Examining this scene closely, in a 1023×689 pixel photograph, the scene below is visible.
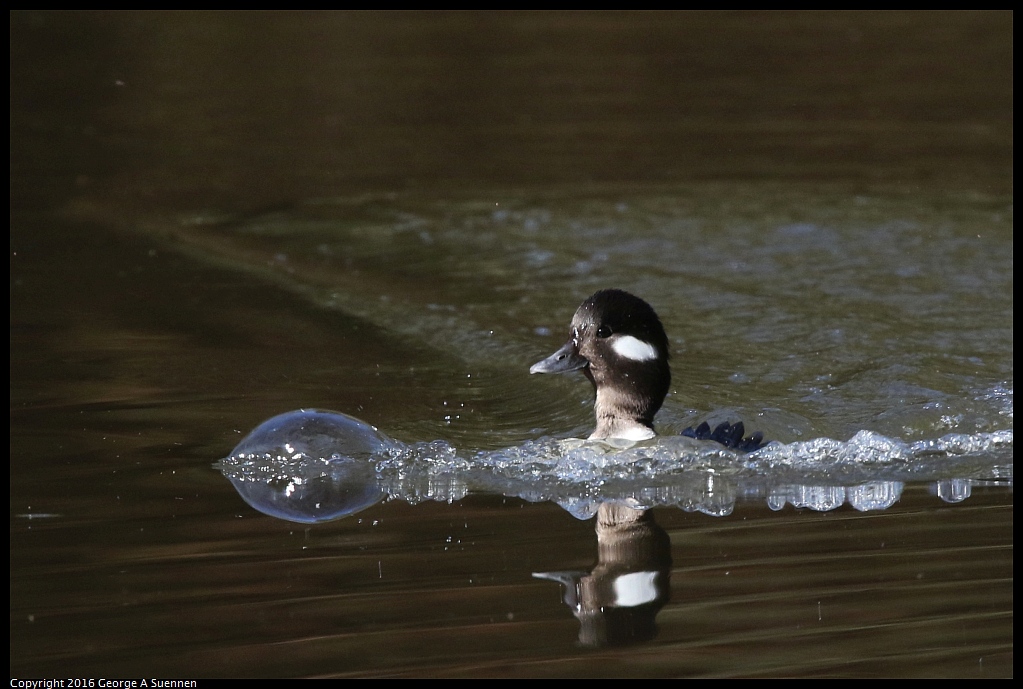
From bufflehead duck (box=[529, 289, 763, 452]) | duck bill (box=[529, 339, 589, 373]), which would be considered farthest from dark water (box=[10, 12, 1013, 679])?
duck bill (box=[529, 339, 589, 373])

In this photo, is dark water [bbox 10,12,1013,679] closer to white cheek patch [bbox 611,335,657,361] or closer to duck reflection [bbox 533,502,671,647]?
duck reflection [bbox 533,502,671,647]

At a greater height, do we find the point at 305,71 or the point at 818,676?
the point at 305,71

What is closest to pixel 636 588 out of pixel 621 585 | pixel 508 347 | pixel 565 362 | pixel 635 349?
pixel 621 585

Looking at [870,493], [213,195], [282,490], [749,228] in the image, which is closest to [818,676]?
[870,493]

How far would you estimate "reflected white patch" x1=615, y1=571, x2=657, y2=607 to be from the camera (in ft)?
16.5

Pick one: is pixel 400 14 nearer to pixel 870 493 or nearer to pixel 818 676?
pixel 870 493

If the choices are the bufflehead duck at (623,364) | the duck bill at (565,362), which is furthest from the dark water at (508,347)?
the duck bill at (565,362)

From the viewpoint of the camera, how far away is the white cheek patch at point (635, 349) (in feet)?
22.9

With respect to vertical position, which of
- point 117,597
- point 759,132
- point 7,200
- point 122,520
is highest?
point 759,132

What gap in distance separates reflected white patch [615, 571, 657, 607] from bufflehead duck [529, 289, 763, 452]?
75.0 inches

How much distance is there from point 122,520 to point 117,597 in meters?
0.93

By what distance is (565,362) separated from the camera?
23.7 ft

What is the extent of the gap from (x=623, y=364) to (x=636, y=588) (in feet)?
6.91

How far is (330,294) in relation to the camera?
35.9 ft
